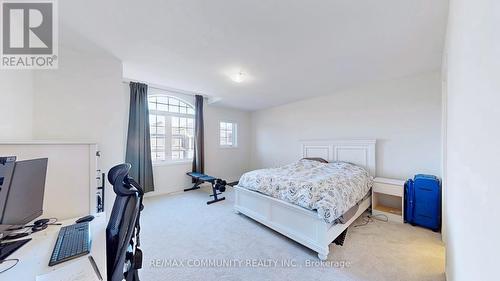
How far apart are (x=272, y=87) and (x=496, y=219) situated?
3556 millimetres

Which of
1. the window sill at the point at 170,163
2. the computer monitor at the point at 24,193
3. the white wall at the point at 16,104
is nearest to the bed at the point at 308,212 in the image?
the window sill at the point at 170,163

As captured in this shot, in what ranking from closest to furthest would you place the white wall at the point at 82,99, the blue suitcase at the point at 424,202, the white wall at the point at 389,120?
the white wall at the point at 82,99 → the blue suitcase at the point at 424,202 → the white wall at the point at 389,120

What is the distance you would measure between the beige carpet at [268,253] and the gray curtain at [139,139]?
1186 mm

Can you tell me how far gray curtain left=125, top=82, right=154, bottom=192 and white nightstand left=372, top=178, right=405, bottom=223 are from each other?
425cm

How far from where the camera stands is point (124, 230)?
101 centimetres

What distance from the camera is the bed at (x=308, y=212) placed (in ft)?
6.81

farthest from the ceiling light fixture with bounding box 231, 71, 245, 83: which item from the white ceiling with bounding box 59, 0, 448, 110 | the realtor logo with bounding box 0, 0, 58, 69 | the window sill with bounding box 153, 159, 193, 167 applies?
the window sill with bounding box 153, 159, 193, 167

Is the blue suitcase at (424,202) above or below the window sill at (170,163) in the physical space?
below

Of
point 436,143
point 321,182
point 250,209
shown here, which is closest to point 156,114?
point 250,209

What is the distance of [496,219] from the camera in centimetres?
54

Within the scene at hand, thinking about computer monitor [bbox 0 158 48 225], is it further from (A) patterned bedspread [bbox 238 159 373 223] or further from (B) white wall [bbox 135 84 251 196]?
(B) white wall [bbox 135 84 251 196]

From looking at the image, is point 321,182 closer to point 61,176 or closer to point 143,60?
point 61,176

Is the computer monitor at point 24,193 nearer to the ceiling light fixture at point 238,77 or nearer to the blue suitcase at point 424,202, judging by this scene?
A: the ceiling light fixture at point 238,77

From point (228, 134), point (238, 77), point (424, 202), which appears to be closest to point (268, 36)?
point (238, 77)
